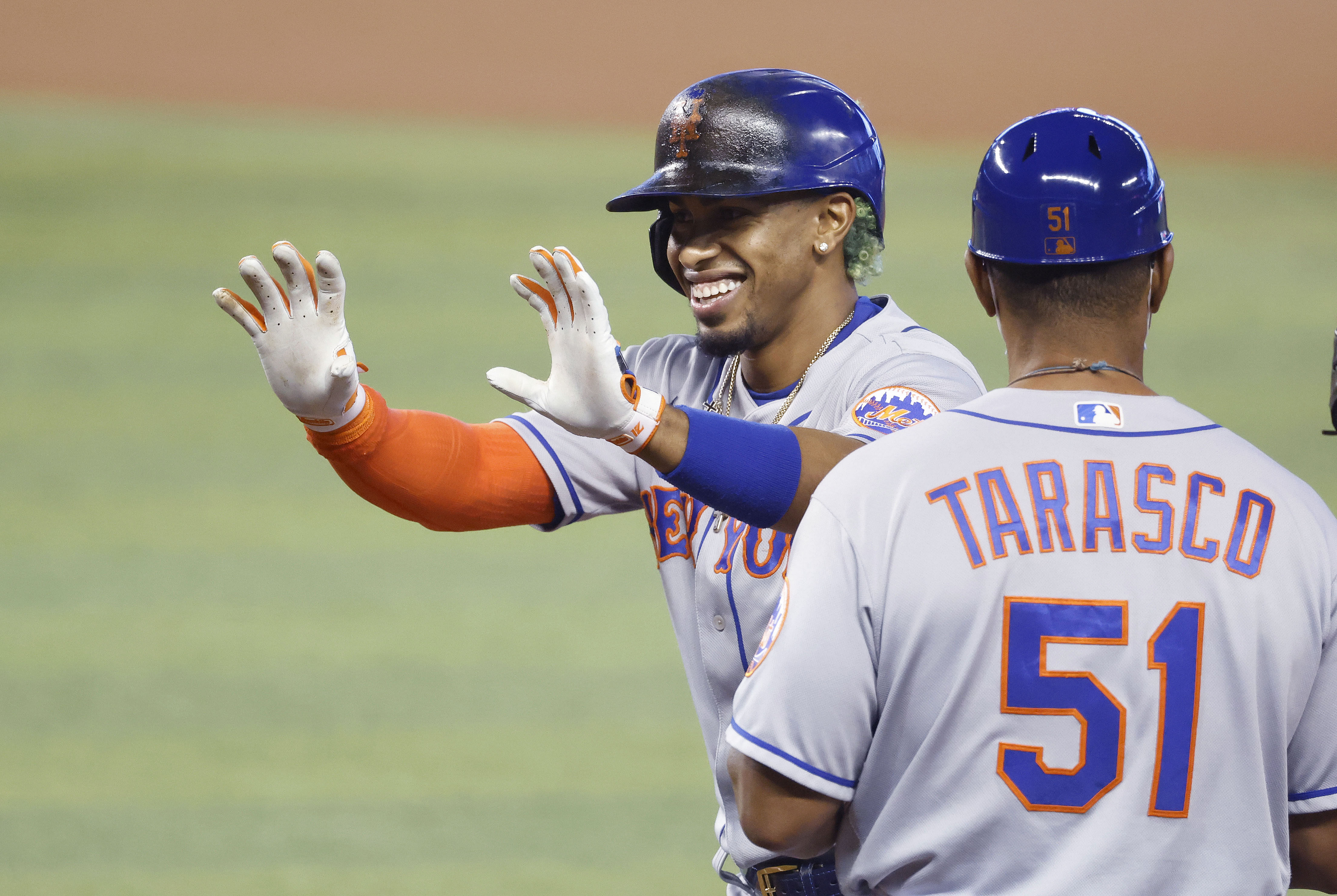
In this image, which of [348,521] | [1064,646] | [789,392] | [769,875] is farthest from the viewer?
[348,521]

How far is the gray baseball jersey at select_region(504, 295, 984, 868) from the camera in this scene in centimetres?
191

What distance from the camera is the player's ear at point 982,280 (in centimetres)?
151

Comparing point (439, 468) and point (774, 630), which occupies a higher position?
point (439, 468)

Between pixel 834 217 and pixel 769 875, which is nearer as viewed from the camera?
pixel 769 875

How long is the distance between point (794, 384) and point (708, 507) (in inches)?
10.1

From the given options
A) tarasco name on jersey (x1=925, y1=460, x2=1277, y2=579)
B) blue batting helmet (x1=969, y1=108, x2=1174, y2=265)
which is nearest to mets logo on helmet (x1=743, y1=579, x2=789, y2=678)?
tarasco name on jersey (x1=925, y1=460, x2=1277, y2=579)

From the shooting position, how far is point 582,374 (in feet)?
5.69

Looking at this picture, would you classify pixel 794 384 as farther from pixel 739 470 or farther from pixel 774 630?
pixel 774 630

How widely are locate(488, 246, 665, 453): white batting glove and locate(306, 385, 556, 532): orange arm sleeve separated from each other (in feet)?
1.20

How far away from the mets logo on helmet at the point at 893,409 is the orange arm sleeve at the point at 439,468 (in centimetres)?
58

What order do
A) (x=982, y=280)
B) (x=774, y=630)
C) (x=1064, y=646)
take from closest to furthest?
1. (x=1064, y=646)
2. (x=774, y=630)
3. (x=982, y=280)

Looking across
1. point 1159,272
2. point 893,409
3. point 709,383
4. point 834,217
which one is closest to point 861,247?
point 834,217

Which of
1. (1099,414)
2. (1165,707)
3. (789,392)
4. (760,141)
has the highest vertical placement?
(760,141)

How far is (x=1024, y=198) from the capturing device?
Result: 56.9 inches
